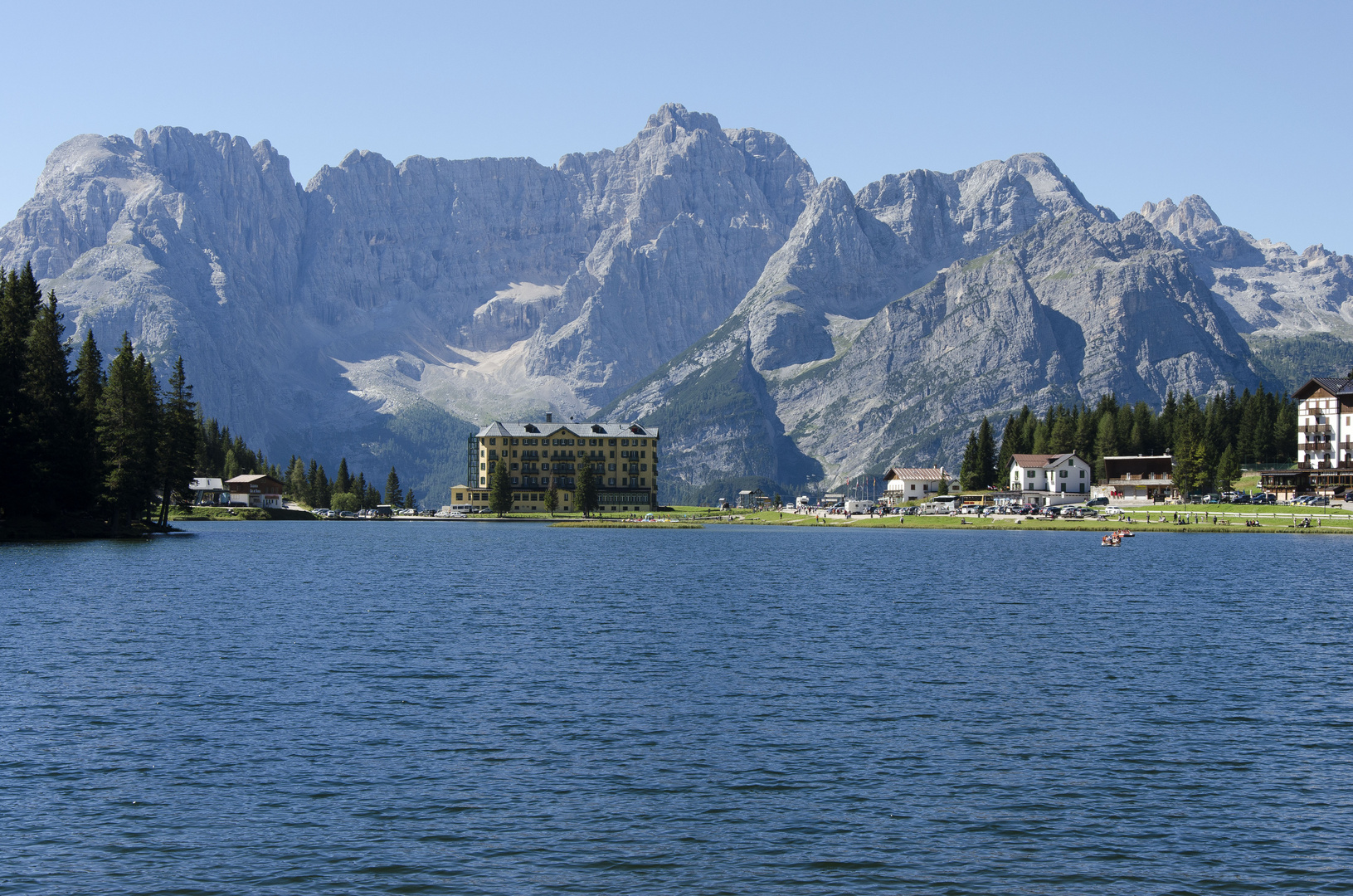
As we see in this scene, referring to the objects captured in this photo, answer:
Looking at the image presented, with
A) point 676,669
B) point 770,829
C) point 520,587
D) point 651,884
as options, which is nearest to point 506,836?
point 651,884

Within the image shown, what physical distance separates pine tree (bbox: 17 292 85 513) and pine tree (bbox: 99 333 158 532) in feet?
27.5

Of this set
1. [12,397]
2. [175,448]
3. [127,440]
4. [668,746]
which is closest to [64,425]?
[12,397]

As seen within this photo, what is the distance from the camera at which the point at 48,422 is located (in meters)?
127

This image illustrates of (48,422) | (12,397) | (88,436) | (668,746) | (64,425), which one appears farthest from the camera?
(88,436)

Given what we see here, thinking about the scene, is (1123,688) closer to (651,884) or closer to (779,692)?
(779,692)

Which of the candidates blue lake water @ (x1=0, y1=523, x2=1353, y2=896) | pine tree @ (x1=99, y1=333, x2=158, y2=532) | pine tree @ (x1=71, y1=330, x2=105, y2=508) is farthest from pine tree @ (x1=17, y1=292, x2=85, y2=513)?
blue lake water @ (x1=0, y1=523, x2=1353, y2=896)

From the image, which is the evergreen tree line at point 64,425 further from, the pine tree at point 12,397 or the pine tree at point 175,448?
the pine tree at point 175,448

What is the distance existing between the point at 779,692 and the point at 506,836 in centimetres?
2125

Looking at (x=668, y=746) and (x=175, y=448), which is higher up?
(x=175, y=448)

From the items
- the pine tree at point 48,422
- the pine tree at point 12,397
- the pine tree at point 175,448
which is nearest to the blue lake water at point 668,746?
the pine tree at point 12,397

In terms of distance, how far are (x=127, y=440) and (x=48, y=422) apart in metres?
20.4

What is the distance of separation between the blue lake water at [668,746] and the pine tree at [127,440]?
67751 mm

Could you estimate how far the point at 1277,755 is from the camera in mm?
38156

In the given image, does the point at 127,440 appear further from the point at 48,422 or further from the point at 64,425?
the point at 48,422
